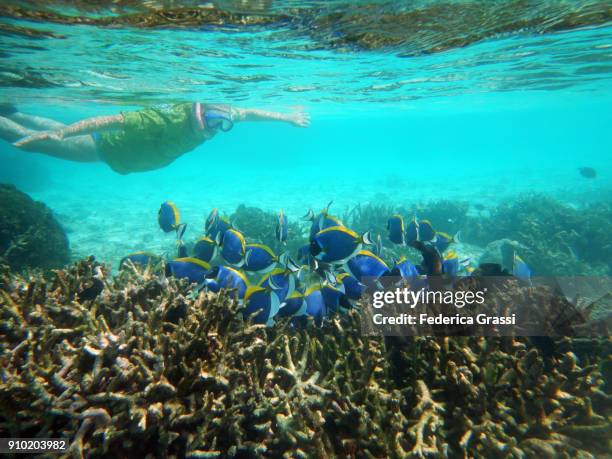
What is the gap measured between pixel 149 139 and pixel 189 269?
9.78 m

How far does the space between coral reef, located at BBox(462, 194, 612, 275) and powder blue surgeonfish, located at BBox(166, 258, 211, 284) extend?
10.9 m

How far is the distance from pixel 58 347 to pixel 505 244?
13517 mm

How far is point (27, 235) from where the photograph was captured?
9602 mm

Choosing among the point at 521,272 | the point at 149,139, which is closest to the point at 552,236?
the point at 521,272

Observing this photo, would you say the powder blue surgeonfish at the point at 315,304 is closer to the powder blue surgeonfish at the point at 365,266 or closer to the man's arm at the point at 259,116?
the powder blue surgeonfish at the point at 365,266

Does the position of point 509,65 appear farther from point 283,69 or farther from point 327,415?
point 327,415

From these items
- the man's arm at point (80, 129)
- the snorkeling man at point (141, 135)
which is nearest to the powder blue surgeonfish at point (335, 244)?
the snorkeling man at point (141, 135)

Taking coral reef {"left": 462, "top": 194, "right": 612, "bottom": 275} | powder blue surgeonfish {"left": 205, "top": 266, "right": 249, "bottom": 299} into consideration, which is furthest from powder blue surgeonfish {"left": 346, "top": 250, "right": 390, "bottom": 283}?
coral reef {"left": 462, "top": 194, "right": 612, "bottom": 275}

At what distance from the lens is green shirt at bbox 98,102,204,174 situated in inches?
456

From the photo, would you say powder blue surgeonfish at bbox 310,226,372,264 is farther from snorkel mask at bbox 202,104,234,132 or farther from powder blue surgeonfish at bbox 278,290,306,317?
snorkel mask at bbox 202,104,234,132

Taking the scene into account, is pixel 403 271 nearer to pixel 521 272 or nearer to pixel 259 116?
pixel 521 272

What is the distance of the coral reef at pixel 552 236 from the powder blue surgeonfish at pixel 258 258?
33.4 feet

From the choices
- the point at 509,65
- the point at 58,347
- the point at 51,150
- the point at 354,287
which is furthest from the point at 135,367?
the point at 509,65

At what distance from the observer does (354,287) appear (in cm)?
386
